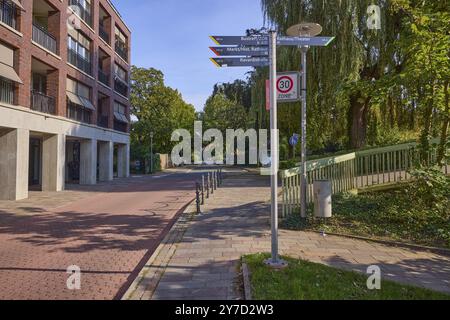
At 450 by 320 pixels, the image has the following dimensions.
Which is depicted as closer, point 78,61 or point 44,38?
point 44,38

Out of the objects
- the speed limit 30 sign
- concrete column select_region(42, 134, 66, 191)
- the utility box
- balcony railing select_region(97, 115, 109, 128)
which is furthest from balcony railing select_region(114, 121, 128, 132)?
the speed limit 30 sign

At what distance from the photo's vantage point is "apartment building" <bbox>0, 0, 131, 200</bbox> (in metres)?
15.5

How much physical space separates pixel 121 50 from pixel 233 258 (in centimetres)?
2884

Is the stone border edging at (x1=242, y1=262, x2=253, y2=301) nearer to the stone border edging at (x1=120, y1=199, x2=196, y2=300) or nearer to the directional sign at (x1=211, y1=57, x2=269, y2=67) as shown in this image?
the stone border edging at (x1=120, y1=199, x2=196, y2=300)

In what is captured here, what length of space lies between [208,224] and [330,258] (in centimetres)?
393

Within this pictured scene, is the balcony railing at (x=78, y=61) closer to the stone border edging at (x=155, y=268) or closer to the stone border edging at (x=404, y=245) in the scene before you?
the stone border edging at (x=155, y=268)

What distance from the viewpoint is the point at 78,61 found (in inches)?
891

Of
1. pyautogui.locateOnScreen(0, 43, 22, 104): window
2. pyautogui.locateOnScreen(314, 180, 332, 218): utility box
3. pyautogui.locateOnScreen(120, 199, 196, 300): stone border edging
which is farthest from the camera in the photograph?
pyautogui.locateOnScreen(0, 43, 22, 104): window

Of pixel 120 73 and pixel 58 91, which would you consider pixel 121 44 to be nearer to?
pixel 120 73

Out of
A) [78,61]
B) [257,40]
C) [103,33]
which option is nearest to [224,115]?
[103,33]

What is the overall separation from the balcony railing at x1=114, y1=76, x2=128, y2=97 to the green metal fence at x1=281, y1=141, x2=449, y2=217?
911 inches

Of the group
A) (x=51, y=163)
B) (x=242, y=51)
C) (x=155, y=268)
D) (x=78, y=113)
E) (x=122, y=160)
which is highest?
(x=78, y=113)

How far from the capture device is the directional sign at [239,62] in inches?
211

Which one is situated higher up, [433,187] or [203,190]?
[433,187]
